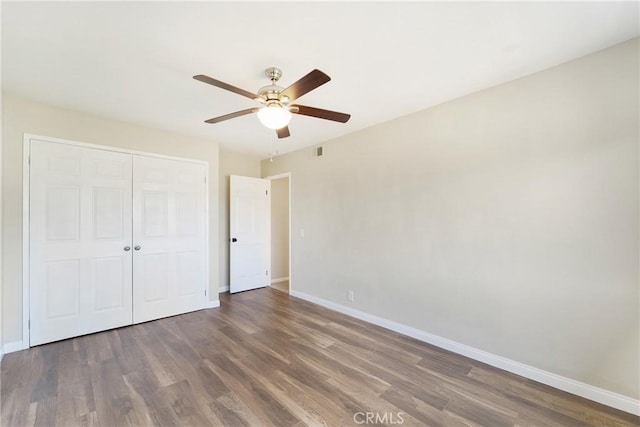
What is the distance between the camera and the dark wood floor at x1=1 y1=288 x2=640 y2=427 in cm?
177

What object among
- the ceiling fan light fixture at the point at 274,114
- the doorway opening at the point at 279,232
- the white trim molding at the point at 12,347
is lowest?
the white trim molding at the point at 12,347

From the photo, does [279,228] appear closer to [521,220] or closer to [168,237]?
[168,237]

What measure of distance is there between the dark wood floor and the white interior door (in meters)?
1.76

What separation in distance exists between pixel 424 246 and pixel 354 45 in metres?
2.08

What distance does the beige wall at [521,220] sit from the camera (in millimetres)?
1854

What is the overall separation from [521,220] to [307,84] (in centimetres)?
209

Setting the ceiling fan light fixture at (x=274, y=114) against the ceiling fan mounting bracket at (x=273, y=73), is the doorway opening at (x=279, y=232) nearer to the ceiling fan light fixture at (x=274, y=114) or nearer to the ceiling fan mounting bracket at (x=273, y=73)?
the ceiling fan mounting bracket at (x=273, y=73)

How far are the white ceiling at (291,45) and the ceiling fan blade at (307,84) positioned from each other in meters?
0.32

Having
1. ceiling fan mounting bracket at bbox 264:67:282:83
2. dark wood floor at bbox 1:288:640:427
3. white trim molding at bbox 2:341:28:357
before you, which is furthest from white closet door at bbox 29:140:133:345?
ceiling fan mounting bracket at bbox 264:67:282:83

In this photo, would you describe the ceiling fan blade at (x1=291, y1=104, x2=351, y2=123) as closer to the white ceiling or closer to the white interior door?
the white ceiling

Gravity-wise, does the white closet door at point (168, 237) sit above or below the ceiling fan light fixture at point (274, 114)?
below

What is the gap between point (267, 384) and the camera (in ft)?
6.95

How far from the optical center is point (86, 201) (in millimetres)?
2967

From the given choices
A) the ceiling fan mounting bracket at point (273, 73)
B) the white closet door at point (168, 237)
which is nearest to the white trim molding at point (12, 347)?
the white closet door at point (168, 237)
